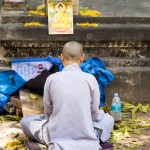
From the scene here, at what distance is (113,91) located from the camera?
693cm

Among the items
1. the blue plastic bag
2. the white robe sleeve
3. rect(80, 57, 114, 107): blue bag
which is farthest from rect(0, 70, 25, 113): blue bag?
the white robe sleeve

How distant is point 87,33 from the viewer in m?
6.77

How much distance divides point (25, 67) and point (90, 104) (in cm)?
198

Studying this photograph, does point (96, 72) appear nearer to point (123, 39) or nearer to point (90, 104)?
point (123, 39)

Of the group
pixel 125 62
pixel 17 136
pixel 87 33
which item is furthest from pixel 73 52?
pixel 125 62

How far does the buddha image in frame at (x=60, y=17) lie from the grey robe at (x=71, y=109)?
6.04 ft

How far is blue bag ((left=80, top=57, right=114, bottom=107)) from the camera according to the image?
660 cm

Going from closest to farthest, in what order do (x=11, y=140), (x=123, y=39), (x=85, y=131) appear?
(x=85, y=131), (x=11, y=140), (x=123, y=39)

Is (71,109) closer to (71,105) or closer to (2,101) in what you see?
(71,105)

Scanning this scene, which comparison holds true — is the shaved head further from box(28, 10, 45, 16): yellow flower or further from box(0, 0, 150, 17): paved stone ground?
box(0, 0, 150, 17): paved stone ground

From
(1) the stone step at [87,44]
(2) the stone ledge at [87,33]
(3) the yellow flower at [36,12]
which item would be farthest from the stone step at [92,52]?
(3) the yellow flower at [36,12]

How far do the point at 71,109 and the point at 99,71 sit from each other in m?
1.89

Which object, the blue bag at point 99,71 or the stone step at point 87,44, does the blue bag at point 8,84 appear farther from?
the blue bag at point 99,71

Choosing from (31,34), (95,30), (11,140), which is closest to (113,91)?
(95,30)
